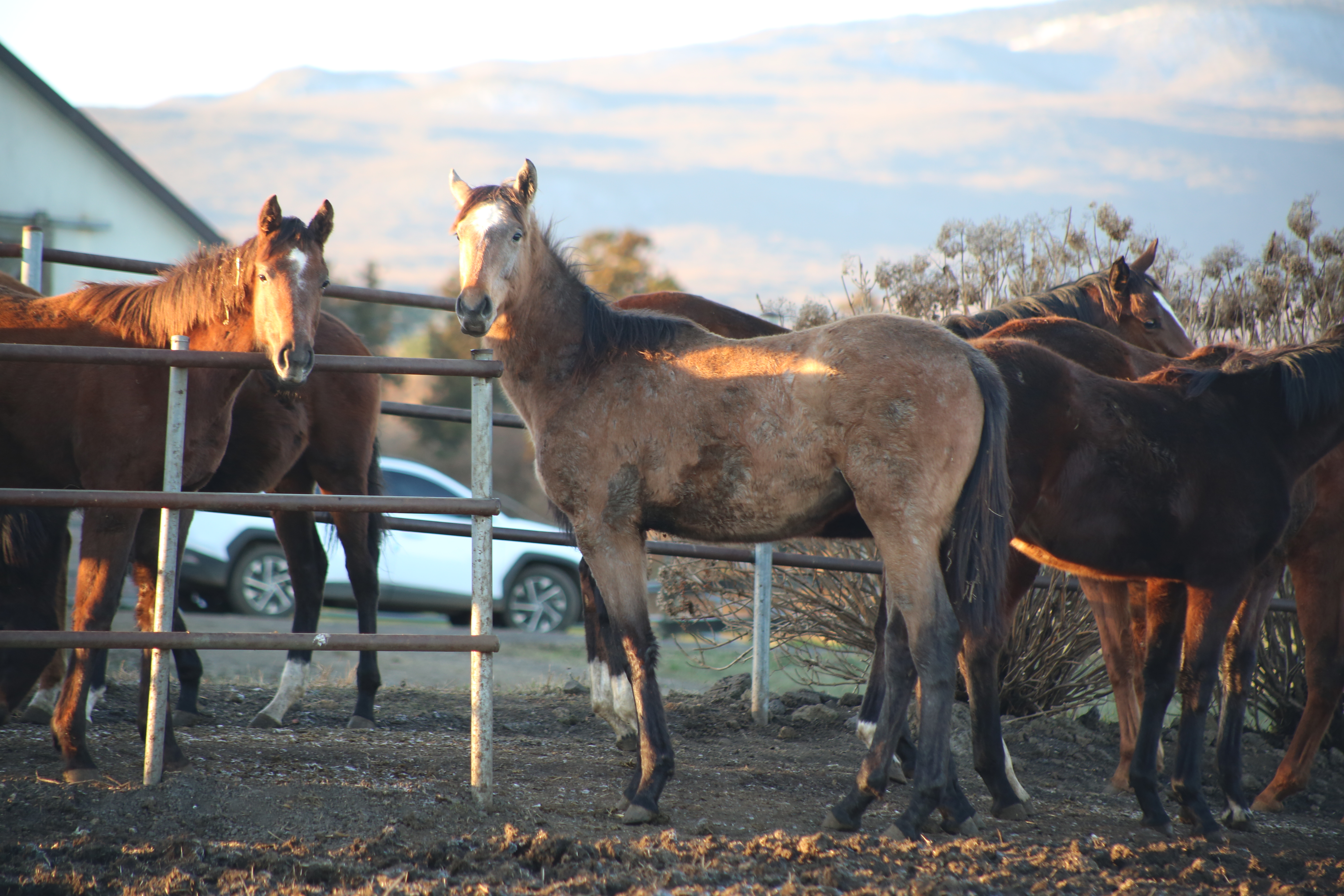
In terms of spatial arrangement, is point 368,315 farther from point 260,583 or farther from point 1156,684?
point 1156,684

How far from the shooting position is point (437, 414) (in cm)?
614

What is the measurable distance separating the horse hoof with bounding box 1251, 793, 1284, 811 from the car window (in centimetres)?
852

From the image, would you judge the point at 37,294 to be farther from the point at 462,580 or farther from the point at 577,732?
the point at 462,580

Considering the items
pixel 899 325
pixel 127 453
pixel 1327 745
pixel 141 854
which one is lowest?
pixel 1327 745

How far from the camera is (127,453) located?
4.08 m

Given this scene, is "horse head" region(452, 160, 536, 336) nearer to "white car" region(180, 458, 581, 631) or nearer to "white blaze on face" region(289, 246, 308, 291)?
"white blaze on face" region(289, 246, 308, 291)

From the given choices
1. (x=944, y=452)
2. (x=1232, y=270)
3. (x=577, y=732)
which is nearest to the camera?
(x=944, y=452)

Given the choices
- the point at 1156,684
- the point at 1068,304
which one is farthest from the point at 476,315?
the point at 1068,304

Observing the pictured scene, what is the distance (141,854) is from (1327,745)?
259 inches

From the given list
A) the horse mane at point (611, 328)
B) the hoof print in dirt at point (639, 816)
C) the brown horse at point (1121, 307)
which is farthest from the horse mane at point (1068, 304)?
the hoof print in dirt at point (639, 816)

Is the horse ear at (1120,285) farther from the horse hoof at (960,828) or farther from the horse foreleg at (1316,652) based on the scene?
the horse hoof at (960,828)

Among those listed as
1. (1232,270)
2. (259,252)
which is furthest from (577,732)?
(1232,270)

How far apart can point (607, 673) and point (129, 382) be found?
2663mm

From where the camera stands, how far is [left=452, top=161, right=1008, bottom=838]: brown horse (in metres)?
3.72
